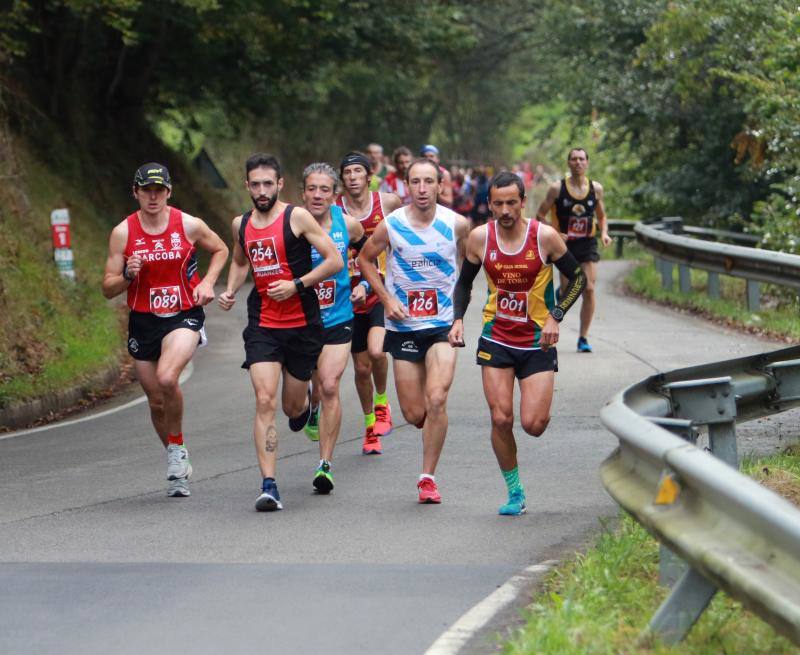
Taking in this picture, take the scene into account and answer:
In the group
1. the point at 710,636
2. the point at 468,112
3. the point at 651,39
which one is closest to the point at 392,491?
the point at 710,636

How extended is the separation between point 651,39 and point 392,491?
57.2 ft

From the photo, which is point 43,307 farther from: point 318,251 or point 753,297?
point 318,251

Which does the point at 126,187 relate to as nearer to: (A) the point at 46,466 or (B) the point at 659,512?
(A) the point at 46,466

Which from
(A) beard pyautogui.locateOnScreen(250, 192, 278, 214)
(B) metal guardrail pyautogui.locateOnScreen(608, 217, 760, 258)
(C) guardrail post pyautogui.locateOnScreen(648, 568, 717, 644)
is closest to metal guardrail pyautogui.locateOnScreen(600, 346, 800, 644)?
(C) guardrail post pyautogui.locateOnScreen(648, 568, 717, 644)

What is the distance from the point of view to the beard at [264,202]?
938 cm

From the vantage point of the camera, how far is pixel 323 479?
9578 millimetres

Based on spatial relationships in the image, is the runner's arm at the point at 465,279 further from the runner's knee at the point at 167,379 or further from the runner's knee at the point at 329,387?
the runner's knee at the point at 167,379

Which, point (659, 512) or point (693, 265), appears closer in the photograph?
point (659, 512)

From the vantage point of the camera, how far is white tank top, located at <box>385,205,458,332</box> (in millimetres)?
9602

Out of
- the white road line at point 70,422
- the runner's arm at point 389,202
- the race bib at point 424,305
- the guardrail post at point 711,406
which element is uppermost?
the runner's arm at point 389,202

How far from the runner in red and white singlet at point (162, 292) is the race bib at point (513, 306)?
1888 millimetres

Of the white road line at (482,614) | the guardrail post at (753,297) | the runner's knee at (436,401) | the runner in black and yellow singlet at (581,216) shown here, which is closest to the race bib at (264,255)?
the runner's knee at (436,401)

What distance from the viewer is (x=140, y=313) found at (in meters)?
10.1

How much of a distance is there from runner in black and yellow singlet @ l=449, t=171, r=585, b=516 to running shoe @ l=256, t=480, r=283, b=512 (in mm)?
1285
